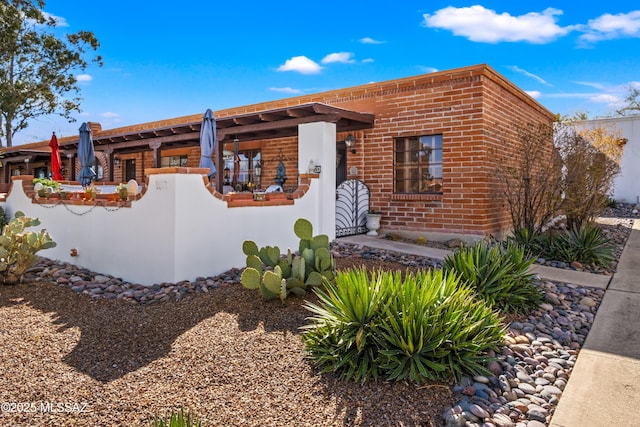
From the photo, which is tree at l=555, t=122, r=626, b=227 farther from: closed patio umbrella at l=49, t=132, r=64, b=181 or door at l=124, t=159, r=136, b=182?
door at l=124, t=159, r=136, b=182

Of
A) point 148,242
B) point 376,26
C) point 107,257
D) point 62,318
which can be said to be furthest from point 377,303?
point 376,26

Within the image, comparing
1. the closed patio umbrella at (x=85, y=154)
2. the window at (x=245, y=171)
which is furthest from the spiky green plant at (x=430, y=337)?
the window at (x=245, y=171)

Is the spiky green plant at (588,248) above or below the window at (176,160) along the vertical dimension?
below

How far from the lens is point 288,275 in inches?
206

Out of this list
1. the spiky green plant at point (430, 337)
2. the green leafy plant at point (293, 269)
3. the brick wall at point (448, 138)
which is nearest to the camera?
the spiky green plant at point (430, 337)

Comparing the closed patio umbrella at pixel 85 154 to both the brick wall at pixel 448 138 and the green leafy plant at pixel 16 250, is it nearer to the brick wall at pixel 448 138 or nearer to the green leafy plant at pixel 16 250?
the green leafy plant at pixel 16 250

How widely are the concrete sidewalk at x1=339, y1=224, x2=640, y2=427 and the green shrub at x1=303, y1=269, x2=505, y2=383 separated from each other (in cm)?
64

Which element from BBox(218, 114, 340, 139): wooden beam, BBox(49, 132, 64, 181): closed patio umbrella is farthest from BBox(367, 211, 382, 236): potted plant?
BBox(49, 132, 64, 181): closed patio umbrella

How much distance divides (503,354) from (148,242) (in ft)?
16.3

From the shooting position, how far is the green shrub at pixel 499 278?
5004 mm

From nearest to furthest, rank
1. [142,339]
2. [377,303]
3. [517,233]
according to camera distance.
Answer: [377,303] < [142,339] < [517,233]

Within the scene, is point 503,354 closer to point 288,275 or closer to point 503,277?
point 503,277

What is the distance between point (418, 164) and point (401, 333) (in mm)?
7078

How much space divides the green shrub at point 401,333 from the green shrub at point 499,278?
115 centimetres
